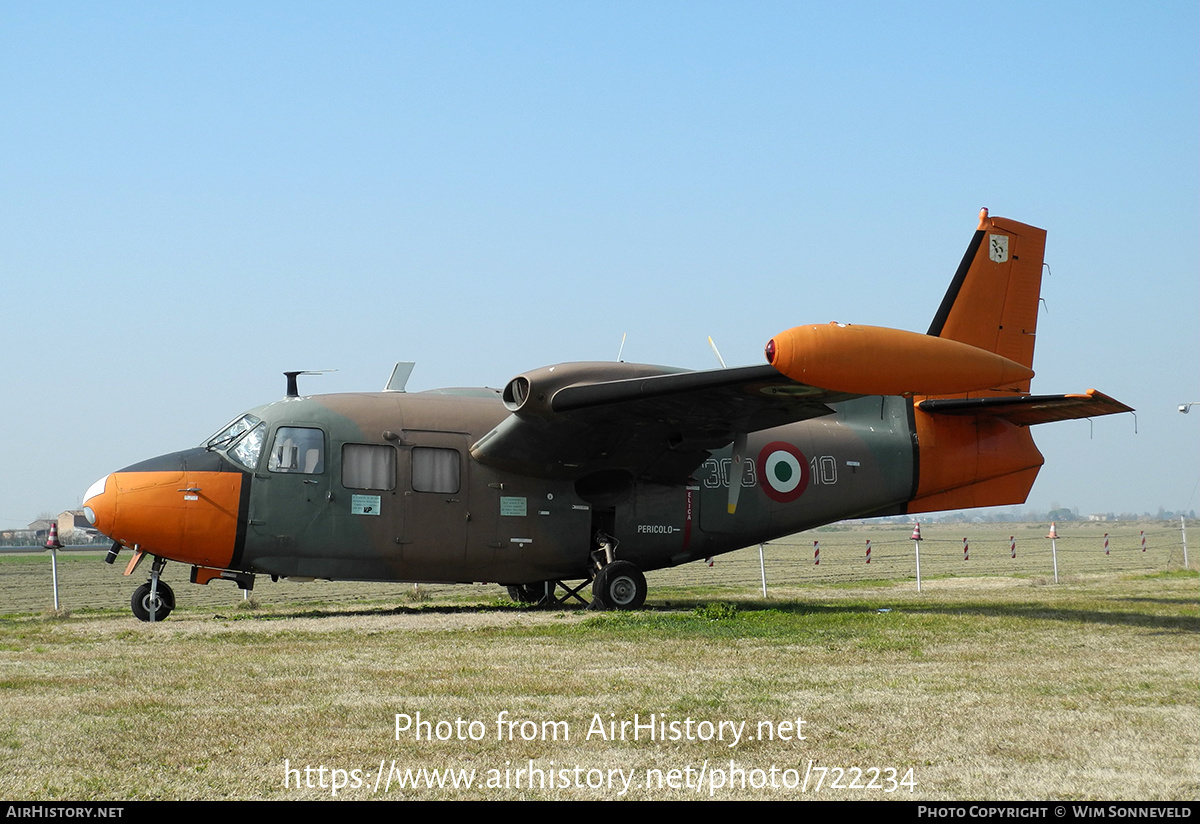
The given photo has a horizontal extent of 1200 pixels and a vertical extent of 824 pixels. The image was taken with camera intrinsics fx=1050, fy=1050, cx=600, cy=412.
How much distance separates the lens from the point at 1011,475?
699 inches

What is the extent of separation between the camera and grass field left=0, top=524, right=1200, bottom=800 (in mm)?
5742

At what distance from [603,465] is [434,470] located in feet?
8.17

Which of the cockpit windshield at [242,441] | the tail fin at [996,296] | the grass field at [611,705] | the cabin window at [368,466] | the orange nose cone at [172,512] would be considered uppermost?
the tail fin at [996,296]

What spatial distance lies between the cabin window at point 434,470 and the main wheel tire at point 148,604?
376 centimetres

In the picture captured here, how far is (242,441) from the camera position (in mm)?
14578

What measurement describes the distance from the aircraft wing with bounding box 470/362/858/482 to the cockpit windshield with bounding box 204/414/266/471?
3.00 meters

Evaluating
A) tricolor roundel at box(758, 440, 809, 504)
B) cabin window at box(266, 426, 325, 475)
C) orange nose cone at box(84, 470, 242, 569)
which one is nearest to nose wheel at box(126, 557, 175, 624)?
orange nose cone at box(84, 470, 242, 569)

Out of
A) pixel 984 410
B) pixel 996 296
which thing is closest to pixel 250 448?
pixel 984 410

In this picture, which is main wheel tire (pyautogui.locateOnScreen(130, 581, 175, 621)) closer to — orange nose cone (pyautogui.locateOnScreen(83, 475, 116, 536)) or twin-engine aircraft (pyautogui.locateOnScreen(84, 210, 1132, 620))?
twin-engine aircraft (pyautogui.locateOnScreen(84, 210, 1132, 620))

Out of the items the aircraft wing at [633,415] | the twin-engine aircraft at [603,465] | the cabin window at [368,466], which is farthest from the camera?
the cabin window at [368,466]

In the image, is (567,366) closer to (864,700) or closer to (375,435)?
(375,435)

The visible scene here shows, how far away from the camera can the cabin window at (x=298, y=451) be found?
569 inches

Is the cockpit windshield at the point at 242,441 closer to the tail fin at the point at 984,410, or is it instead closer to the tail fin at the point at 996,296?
the tail fin at the point at 984,410

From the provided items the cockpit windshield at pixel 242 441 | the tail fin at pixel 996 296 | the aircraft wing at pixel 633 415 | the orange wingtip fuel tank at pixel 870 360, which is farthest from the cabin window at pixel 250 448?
the tail fin at pixel 996 296
